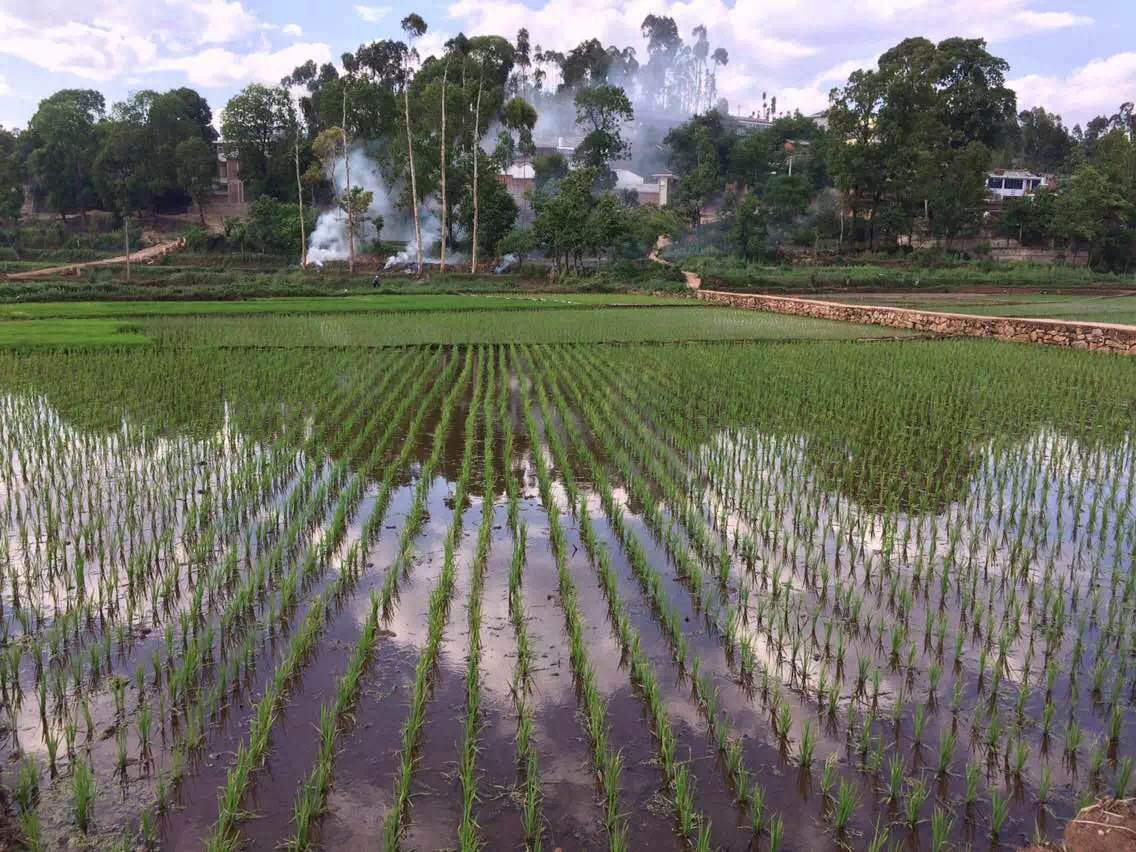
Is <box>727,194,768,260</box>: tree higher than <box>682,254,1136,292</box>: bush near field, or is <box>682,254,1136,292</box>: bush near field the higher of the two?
<box>727,194,768,260</box>: tree

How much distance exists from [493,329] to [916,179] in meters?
35.1

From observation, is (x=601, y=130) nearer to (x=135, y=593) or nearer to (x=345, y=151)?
(x=345, y=151)

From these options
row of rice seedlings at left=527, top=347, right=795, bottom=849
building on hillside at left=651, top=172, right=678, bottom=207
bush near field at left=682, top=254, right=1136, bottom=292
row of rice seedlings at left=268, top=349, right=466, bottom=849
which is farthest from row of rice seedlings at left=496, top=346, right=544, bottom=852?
building on hillside at left=651, top=172, right=678, bottom=207

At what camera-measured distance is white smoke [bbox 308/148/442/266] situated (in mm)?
44844

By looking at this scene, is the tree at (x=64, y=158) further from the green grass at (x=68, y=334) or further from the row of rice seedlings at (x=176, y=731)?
the row of rice seedlings at (x=176, y=731)

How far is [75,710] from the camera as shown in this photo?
3400mm

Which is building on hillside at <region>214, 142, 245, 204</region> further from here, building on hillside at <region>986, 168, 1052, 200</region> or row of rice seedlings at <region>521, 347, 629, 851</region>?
row of rice seedlings at <region>521, 347, 629, 851</region>

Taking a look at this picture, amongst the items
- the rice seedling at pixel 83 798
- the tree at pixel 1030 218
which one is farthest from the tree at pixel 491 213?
the rice seedling at pixel 83 798

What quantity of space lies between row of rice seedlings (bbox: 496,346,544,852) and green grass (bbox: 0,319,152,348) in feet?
39.8

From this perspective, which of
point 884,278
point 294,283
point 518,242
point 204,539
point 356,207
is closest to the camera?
point 204,539

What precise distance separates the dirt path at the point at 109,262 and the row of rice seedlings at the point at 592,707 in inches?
1473

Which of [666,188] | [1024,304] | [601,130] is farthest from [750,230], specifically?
[1024,304]

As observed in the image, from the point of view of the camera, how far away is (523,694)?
3.59 metres

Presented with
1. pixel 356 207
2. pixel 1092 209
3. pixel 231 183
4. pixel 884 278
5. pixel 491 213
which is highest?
pixel 231 183
